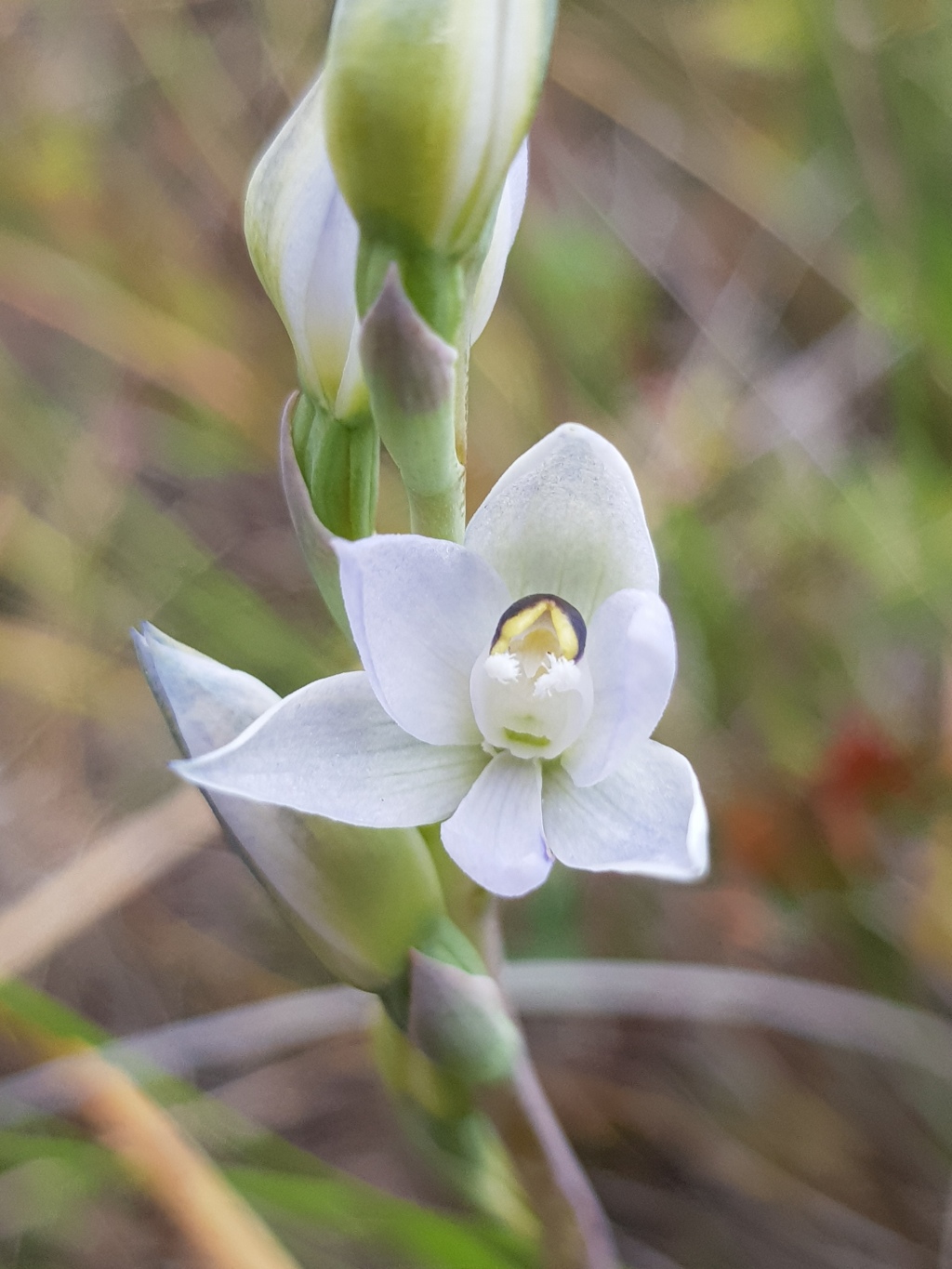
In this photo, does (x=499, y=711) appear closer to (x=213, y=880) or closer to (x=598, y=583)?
(x=598, y=583)

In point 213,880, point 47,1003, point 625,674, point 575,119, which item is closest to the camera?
point 625,674

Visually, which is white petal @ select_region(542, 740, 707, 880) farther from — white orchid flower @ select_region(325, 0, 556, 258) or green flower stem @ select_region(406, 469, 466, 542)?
white orchid flower @ select_region(325, 0, 556, 258)

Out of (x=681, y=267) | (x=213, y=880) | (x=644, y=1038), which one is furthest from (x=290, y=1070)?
(x=681, y=267)

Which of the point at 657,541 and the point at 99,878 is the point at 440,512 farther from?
the point at 99,878

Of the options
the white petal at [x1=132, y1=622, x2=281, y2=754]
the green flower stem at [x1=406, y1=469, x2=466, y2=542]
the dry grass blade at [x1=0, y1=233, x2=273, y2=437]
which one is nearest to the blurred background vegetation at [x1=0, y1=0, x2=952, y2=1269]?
the dry grass blade at [x1=0, y1=233, x2=273, y2=437]

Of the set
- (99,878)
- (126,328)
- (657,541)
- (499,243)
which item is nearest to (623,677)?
(499,243)

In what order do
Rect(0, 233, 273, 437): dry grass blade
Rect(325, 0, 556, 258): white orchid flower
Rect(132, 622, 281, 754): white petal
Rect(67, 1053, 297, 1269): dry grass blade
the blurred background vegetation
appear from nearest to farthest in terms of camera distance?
Rect(325, 0, 556, 258): white orchid flower
Rect(132, 622, 281, 754): white petal
Rect(67, 1053, 297, 1269): dry grass blade
the blurred background vegetation
Rect(0, 233, 273, 437): dry grass blade
